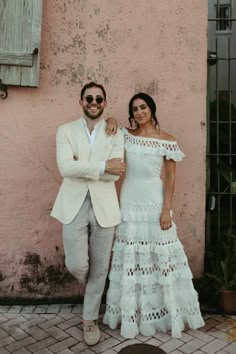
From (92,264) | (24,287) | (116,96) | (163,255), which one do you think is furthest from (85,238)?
(116,96)

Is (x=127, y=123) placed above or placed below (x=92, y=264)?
above

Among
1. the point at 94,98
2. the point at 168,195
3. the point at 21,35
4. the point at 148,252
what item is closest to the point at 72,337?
the point at 148,252

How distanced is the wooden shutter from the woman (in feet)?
3.74

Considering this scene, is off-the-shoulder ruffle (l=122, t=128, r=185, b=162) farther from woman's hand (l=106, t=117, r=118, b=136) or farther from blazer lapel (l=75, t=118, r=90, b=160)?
blazer lapel (l=75, t=118, r=90, b=160)

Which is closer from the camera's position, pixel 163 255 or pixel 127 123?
pixel 163 255

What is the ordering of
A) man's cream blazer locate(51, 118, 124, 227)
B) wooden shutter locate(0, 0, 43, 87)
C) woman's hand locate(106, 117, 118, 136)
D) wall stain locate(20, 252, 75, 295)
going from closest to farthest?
man's cream blazer locate(51, 118, 124, 227)
woman's hand locate(106, 117, 118, 136)
wooden shutter locate(0, 0, 43, 87)
wall stain locate(20, 252, 75, 295)

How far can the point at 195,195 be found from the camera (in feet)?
13.1

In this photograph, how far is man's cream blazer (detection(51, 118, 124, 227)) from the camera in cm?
308

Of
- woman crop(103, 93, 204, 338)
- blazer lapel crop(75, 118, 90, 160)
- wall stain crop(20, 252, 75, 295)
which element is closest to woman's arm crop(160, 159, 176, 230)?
woman crop(103, 93, 204, 338)

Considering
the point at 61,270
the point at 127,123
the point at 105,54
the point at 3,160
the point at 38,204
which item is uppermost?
the point at 105,54

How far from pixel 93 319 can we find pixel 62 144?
155cm

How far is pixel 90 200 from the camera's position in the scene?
10.3 feet

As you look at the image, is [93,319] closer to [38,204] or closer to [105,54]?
[38,204]

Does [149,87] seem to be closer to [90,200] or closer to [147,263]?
[90,200]
